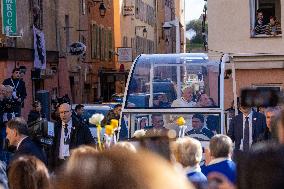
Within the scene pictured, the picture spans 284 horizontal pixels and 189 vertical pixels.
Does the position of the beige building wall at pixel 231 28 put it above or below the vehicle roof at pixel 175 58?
above

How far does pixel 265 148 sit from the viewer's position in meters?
2.55

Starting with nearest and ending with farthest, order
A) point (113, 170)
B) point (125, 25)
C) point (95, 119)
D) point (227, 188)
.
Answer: point (113, 170) < point (227, 188) < point (95, 119) < point (125, 25)

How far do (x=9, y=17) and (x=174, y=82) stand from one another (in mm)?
11922

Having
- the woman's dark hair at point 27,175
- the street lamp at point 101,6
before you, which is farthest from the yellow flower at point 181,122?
the street lamp at point 101,6

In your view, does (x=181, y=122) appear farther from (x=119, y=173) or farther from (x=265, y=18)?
(x=265, y=18)

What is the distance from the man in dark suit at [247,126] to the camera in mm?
11195

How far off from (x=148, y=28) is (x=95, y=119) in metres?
52.4

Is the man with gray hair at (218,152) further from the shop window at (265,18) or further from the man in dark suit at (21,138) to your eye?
the shop window at (265,18)

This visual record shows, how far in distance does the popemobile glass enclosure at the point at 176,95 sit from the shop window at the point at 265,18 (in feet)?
25.2

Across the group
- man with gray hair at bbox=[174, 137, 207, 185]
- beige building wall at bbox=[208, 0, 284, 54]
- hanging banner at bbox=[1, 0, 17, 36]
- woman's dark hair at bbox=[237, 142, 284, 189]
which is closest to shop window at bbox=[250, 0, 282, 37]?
beige building wall at bbox=[208, 0, 284, 54]

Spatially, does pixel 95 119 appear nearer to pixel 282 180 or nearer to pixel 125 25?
pixel 282 180

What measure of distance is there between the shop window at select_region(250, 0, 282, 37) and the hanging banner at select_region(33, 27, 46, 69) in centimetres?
925

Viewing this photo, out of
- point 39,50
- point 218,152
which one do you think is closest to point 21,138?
point 218,152

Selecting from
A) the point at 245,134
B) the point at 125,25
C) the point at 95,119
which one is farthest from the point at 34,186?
the point at 125,25
